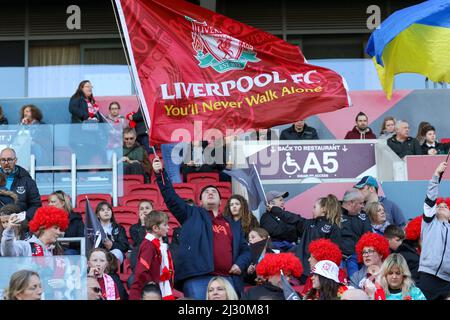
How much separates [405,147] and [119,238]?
5.48 m

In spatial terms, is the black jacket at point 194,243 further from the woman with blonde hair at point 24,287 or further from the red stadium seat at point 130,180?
the red stadium seat at point 130,180

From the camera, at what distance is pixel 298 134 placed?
67.7 feet

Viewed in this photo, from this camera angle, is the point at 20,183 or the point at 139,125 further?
the point at 139,125

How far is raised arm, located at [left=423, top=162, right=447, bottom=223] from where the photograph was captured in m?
14.6

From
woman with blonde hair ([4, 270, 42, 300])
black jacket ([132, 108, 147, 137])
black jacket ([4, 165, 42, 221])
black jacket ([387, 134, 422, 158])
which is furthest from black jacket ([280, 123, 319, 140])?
woman with blonde hair ([4, 270, 42, 300])

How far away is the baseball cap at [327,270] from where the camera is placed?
13219 mm

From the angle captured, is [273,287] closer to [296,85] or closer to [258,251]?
[258,251]

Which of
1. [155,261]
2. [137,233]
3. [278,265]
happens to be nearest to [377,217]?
[137,233]

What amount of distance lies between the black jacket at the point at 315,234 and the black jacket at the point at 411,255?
740 millimetres

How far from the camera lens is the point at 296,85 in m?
15.4

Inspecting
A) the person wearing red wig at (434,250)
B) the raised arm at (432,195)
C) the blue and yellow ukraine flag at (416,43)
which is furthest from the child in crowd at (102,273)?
the blue and yellow ukraine flag at (416,43)

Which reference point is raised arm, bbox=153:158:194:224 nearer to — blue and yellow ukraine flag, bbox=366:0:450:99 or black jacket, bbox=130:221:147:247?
black jacket, bbox=130:221:147:247

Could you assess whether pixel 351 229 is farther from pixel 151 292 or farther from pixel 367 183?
pixel 151 292
